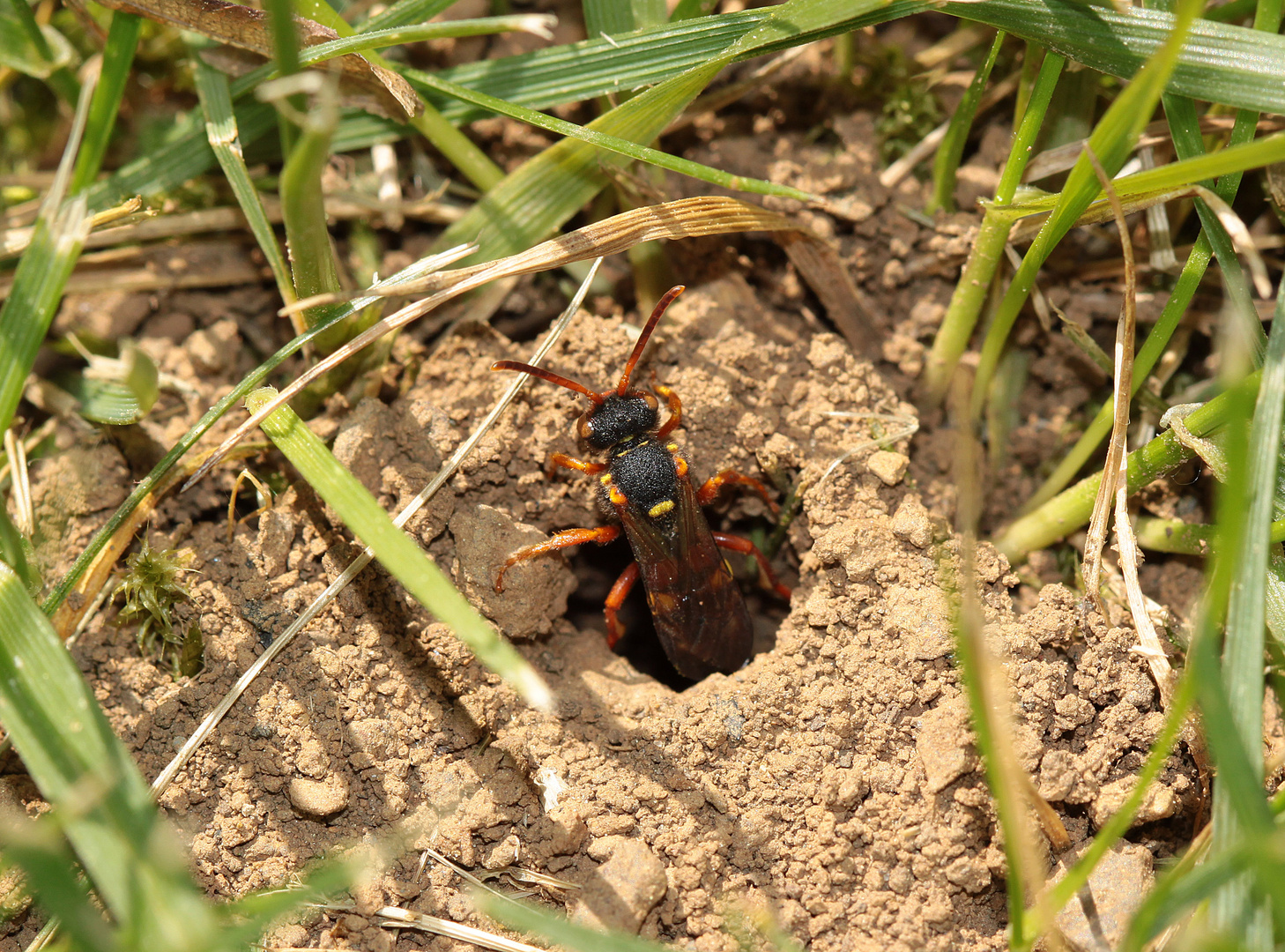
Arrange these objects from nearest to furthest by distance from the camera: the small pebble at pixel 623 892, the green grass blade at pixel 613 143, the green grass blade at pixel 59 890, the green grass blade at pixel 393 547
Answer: the green grass blade at pixel 59 890
the green grass blade at pixel 393 547
the small pebble at pixel 623 892
the green grass blade at pixel 613 143

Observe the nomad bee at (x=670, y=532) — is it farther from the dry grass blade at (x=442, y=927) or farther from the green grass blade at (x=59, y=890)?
the green grass blade at (x=59, y=890)

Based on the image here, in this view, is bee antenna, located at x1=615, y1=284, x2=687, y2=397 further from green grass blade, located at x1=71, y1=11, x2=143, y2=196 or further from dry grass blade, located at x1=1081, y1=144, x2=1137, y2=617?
green grass blade, located at x1=71, y1=11, x2=143, y2=196

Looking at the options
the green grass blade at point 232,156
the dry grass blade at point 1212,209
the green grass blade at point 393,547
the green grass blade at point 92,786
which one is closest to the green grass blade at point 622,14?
the green grass blade at point 232,156

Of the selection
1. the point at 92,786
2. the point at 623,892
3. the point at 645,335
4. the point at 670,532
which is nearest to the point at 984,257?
the point at 645,335

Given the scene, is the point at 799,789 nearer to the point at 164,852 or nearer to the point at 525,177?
the point at 164,852

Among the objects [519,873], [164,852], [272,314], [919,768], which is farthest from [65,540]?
[919,768]

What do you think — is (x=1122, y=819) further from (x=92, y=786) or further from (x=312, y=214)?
(x=312, y=214)
